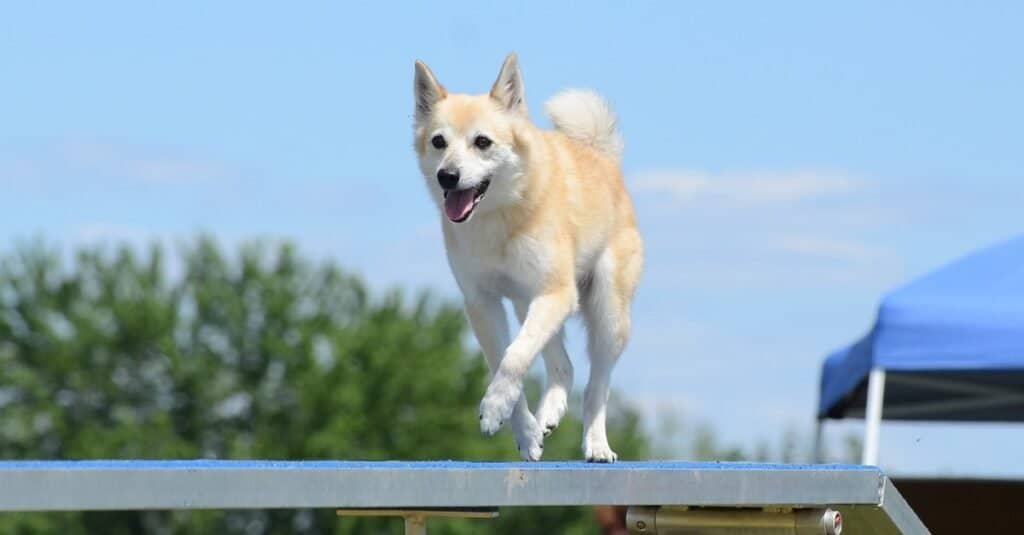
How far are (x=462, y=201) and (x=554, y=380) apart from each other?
2.88ft

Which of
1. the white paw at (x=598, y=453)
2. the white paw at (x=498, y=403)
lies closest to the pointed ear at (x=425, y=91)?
the white paw at (x=498, y=403)

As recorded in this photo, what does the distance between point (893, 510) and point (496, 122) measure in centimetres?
212

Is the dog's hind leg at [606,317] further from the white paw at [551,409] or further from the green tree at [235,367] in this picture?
the green tree at [235,367]

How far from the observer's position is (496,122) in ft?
19.5

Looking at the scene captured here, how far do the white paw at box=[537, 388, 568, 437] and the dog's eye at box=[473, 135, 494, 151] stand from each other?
91 cm

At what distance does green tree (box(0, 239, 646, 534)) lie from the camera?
4675 cm

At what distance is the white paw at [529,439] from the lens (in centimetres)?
583

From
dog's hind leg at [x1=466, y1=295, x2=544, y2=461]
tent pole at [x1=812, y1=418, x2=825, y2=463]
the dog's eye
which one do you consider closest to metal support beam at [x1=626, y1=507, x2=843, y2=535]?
dog's hind leg at [x1=466, y1=295, x2=544, y2=461]

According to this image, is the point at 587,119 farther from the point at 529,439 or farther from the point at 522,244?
the point at 529,439

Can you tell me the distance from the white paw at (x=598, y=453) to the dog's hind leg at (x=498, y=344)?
151 millimetres

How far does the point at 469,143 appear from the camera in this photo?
5867mm

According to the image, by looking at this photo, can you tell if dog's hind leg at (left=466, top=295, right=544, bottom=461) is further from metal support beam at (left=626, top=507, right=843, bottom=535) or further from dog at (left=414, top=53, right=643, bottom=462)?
metal support beam at (left=626, top=507, right=843, bottom=535)

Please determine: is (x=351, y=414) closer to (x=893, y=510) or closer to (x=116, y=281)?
(x=116, y=281)

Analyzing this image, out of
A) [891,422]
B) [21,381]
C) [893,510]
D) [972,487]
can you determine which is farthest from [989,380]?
[21,381]
